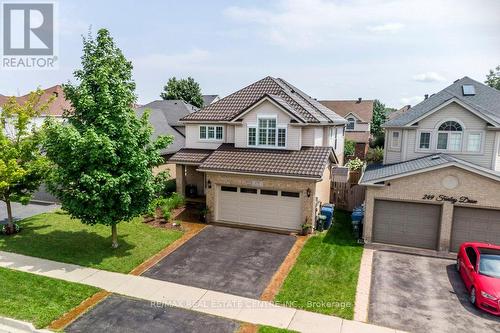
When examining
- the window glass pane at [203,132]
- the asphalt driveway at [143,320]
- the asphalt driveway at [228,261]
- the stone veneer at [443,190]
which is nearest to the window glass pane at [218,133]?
the window glass pane at [203,132]

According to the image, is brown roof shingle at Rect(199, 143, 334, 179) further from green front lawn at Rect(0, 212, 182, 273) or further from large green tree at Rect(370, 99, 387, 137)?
large green tree at Rect(370, 99, 387, 137)

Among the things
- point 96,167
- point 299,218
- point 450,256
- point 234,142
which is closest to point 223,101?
point 234,142

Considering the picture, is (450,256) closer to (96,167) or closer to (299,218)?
(299,218)

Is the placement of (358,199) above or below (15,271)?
above

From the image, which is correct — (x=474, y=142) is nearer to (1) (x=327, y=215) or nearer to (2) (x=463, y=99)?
(2) (x=463, y=99)

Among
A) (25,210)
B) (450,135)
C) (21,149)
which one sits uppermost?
(450,135)

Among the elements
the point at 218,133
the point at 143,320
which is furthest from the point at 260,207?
the point at 143,320
